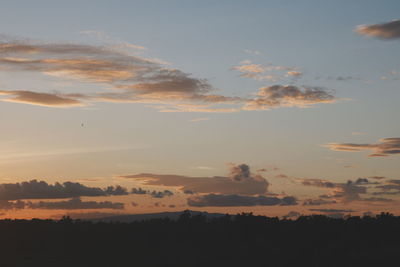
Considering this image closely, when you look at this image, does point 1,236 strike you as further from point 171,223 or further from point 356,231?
point 356,231

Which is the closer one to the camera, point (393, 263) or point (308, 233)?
point (393, 263)

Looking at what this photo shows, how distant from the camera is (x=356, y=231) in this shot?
164375 millimetres

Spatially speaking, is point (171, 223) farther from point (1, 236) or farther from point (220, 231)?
point (1, 236)

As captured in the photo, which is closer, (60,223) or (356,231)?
(356,231)

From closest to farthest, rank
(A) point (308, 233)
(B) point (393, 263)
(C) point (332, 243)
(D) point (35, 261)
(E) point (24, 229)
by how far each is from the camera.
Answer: (B) point (393, 263) → (D) point (35, 261) → (C) point (332, 243) → (A) point (308, 233) → (E) point (24, 229)

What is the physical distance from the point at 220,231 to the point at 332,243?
1291 inches

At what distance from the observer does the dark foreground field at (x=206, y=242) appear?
420 ft

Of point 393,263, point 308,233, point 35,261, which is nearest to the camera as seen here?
point 393,263

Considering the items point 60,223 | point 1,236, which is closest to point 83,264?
point 1,236

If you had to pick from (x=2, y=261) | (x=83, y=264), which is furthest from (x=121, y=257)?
(x=2, y=261)

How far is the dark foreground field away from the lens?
12794 centimetres

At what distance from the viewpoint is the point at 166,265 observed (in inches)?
5034

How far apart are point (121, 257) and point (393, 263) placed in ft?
172

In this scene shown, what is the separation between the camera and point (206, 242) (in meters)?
159
